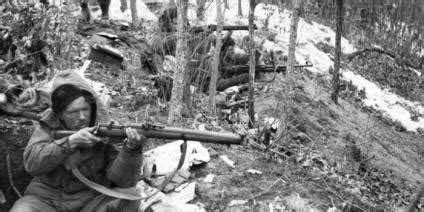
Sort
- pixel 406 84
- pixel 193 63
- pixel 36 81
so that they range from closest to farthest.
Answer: pixel 36 81, pixel 193 63, pixel 406 84

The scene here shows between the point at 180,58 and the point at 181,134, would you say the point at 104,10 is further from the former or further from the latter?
the point at 181,134

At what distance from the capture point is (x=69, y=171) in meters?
3.19

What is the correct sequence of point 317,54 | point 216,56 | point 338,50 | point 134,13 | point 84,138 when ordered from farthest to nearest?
point 317,54, point 338,50, point 134,13, point 216,56, point 84,138

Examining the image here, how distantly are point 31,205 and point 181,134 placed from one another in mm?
1196

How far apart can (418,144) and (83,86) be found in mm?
10621

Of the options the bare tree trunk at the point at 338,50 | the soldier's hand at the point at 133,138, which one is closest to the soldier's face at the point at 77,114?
the soldier's hand at the point at 133,138

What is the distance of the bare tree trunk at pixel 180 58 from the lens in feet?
16.2

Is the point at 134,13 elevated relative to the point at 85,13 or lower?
lower

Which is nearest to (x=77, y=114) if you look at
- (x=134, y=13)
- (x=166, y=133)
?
(x=166, y=133)

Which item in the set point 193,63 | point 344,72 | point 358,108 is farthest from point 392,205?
point 344,72

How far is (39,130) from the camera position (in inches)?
123

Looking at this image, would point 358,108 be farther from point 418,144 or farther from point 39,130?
point 39,130

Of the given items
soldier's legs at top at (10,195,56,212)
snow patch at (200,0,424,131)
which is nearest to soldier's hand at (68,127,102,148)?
soldier's legs at top at (10,195,56,212)

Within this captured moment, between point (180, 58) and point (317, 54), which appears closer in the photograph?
point (180, 58)
